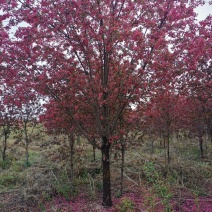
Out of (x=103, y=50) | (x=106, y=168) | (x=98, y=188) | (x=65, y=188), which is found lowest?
(x=98, y=188)

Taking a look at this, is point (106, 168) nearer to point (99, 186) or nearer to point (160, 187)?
point (99, 186)

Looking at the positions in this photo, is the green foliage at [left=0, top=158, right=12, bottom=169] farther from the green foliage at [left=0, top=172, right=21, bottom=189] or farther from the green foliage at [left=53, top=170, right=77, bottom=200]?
the green foliage at [left=53, top=170, right=77, bottom=200]

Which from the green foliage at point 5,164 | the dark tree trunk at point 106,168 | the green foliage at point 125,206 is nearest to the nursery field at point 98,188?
the green foliage at point 125,206

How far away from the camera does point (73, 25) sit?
514 centimetres

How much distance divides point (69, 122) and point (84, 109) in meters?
0.75

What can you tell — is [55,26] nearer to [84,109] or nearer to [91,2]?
[91,2]

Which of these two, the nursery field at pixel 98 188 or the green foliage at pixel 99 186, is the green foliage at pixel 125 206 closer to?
the nursery field at pixel 98 188

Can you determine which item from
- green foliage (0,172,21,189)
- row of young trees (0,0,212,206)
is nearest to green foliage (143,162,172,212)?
row of young trees (0,0,212,206)

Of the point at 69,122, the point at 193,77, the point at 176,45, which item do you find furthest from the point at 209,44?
the point at 69,122

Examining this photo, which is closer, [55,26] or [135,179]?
[55,26]

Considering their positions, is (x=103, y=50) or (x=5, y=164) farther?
(x=5, y=164)

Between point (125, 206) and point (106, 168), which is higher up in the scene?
A: point (106, 168)

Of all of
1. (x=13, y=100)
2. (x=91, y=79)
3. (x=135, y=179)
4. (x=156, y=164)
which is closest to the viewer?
(x=91, y=79)

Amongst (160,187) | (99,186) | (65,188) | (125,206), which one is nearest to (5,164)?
(65,188)
